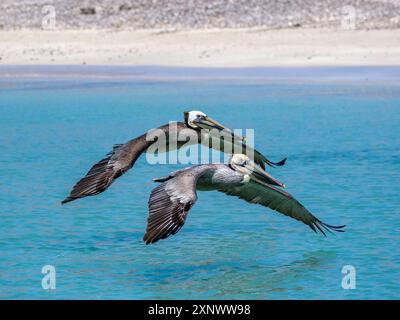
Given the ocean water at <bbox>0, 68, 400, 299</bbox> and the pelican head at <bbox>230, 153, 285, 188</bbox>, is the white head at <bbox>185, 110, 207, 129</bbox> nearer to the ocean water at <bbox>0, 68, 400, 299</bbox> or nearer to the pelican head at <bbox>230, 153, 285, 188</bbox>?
the ocean water at <bbox>0, 68, 400, 299</bbox>

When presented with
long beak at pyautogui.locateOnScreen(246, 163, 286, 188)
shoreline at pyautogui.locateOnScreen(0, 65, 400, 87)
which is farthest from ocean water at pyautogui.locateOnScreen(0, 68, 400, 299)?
shoreline at pyautogui.locateOnScreen(0, 65, 400, 87)

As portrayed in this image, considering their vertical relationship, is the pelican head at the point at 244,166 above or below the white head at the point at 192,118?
below

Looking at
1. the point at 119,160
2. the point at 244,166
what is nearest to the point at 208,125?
the point at 244,166

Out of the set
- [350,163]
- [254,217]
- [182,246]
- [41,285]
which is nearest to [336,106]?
[350,163]

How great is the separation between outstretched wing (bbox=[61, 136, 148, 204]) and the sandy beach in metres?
18.8

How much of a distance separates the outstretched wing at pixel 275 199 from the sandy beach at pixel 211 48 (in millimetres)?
18519

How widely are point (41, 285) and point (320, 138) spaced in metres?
9.54

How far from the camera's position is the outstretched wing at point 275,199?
9.98 meters

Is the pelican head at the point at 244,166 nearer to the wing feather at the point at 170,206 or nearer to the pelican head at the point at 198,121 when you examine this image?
the wing feather at the point at 170,206

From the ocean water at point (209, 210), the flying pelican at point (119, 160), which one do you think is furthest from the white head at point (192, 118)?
the ocean water at point (209, 210)

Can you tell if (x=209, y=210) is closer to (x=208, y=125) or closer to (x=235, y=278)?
(x=208, y=125)

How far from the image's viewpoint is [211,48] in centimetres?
3105

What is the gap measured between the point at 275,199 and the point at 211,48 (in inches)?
836
